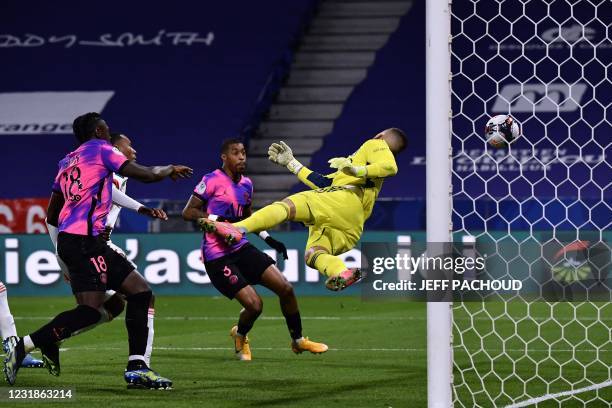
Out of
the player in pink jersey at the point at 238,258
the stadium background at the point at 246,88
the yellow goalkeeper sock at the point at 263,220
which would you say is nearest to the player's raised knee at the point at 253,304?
the player in pink jersey at the point at 238,258

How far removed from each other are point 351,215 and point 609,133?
13.1 metres

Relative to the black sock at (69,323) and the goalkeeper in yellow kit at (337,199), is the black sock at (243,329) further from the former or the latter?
the black sock at (69,323)

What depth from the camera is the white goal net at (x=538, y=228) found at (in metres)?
7.15

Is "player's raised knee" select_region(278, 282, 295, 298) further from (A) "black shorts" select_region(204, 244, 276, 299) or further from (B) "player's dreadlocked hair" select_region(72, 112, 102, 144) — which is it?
(B) "player's dreadlocked hair" select_region(72, 112, 102, 144)

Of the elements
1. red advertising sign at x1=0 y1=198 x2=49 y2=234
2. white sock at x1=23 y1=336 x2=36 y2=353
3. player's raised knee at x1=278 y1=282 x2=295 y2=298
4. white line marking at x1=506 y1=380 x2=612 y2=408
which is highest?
red advertising sign at x1=0 y1=198 x2=49 y2=234

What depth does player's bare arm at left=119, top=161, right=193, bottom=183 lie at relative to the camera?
259 inches

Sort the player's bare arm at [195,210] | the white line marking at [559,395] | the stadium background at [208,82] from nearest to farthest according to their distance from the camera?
the white line marking at [559,395], the player's bare arm at [195,210], the stadium background at [208,82]

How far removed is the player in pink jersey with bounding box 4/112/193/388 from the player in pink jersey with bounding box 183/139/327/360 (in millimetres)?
1878

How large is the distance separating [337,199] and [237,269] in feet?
5.17

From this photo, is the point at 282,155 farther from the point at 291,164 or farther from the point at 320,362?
the point at 320,362

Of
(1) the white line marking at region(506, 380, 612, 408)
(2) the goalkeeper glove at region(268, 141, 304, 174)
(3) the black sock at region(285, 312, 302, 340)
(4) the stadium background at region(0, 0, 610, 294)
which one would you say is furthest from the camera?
(4) the stadium background at region(0, 0, 610, 294)

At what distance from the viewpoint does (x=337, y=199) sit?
8102 millimetres

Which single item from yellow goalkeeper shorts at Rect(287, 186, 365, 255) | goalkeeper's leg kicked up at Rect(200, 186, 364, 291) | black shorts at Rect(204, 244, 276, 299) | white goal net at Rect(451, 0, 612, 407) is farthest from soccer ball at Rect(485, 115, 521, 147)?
black shorts at Rect(204, 244, 276, 299)

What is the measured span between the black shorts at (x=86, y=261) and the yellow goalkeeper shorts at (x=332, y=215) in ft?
4.79
